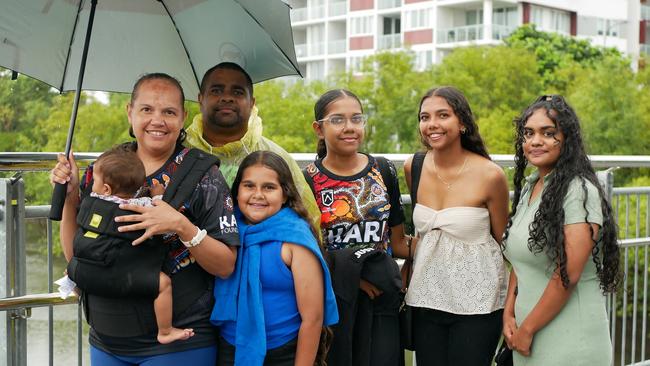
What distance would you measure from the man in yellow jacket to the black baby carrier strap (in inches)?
17.9

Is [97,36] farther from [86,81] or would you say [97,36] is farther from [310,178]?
[310,178]

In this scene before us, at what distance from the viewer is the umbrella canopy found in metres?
3.41

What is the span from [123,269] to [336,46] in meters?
53.3

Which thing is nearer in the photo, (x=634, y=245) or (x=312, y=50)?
(x=634, y=245)

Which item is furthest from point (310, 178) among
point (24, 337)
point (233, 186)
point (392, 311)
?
point (24, 337)

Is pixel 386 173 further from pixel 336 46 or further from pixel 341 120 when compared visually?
pixel 336 46

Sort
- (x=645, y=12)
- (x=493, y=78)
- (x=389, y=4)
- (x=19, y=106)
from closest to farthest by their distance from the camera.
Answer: (x=493, y=78)
(x=19, y=106)
(x=389, y=4)
(x=645, y=12)

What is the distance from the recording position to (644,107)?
92.9 ft

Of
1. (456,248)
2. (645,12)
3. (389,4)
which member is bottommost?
(456,248)

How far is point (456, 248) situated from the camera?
3.63m

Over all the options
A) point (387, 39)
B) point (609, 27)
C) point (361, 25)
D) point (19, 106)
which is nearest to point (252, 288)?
point (19, 106)

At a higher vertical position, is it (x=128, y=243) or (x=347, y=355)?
(x=128, y=243)

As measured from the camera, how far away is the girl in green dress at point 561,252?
3.26 metres

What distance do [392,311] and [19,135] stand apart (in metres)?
32.9
